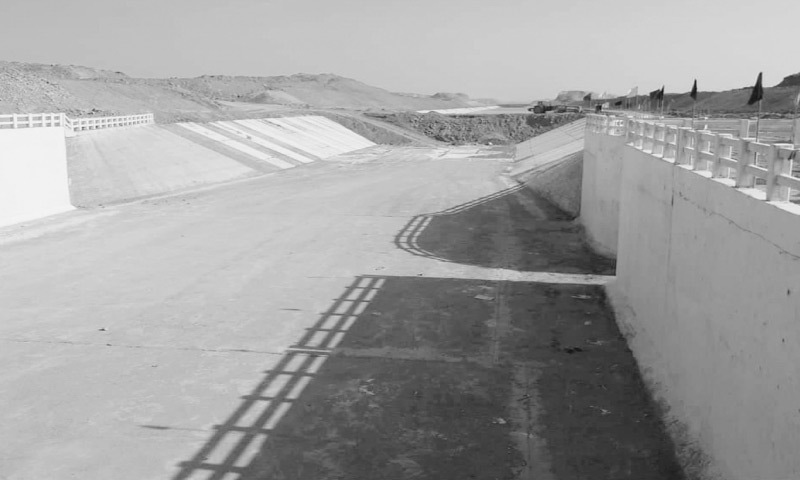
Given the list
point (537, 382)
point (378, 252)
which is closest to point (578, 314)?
point (537, 382)

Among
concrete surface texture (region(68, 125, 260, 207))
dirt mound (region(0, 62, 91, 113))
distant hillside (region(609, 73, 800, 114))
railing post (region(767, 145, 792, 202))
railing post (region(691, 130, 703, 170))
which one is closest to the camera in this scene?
railing post (region(767, 145, 792, 202))

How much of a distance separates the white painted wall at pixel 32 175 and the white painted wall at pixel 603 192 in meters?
19.5

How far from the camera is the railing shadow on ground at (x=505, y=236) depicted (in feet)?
65.1

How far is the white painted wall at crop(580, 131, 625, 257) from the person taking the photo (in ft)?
68.2

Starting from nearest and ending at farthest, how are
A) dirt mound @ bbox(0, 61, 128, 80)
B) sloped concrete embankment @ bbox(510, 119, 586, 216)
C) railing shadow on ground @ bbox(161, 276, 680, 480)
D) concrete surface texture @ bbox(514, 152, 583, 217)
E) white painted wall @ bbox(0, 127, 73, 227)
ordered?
1. railing shadow on ground @ bbox(161, 276, 680, 480)
2. white painted wall @ bbox(0, 127, 73, 227)
3. concrete surface texture @ bbox(514, 152, 583, 217)
4. sloped concrete embankment @ bbox(510, 119, 586, 216)
5. dirt mound @ bbox(0, 61, 128, 80)

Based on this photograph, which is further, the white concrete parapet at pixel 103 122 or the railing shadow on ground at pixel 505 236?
the white concrete parapet at pixel 103 122

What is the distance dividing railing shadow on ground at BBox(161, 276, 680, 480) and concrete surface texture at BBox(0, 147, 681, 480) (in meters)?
0.04

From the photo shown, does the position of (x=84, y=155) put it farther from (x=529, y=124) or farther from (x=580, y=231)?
(x=529, y=124)

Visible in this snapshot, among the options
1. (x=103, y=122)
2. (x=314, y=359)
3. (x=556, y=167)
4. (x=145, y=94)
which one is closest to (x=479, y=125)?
(x=145, y=94)

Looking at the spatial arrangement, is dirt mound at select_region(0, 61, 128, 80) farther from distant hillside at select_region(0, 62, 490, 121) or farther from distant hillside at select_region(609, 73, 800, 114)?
distant hillside at select_region(609, 73, 800, 114)

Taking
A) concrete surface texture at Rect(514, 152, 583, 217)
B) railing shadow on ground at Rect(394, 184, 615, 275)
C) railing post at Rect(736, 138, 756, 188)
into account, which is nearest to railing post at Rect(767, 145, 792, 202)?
railing post at Rect(736, 138, 756, 188)

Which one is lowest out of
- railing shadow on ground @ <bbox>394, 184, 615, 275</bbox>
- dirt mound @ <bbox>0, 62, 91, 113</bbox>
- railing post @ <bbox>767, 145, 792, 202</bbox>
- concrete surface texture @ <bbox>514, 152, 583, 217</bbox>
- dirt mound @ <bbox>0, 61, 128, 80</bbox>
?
railing shadow on ground @ <bbox>394, 184, 615, 275</bbox>

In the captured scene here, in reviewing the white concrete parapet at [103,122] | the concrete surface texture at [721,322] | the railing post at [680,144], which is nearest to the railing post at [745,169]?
the concrete surface texture at [721,322]

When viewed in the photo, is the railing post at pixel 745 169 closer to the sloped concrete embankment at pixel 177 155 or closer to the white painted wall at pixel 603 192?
the white painted wall at pixel 603 192
